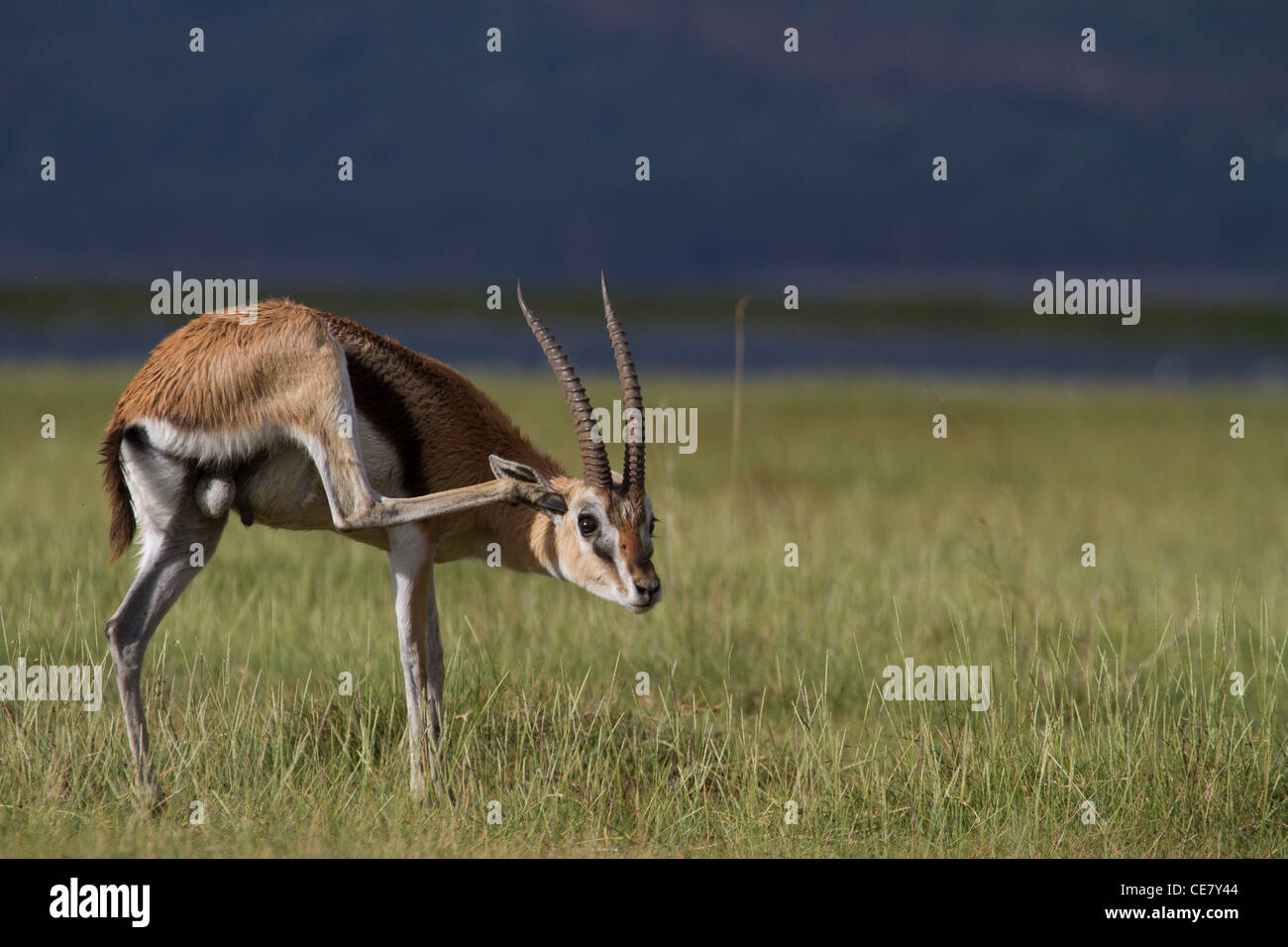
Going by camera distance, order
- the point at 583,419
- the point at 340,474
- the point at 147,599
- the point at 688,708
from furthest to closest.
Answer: the point at 688,708
the point at 147,599
the point at 583,419
the point at 340,474

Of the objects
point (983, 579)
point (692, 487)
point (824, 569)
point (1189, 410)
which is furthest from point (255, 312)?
point (1189, 410)

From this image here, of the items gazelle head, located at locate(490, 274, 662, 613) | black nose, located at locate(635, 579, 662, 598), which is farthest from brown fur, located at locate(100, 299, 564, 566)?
black nose, located at locate(635, 579, 662, 598)

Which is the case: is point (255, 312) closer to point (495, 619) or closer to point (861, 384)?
point (495, 619)

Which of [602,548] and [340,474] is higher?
[340,474]

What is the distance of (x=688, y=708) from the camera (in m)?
8.62

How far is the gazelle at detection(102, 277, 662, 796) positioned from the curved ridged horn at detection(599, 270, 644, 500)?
1cm

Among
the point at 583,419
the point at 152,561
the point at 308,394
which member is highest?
the point at 308,394

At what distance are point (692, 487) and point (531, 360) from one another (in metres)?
42.3

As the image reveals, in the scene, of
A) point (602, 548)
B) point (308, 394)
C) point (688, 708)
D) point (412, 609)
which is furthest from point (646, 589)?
point (688, 708)

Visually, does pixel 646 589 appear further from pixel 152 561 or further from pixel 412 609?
pixel 152 561

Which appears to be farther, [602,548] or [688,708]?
[688,708]

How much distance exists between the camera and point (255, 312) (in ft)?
22.9

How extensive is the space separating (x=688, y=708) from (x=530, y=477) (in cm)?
228
